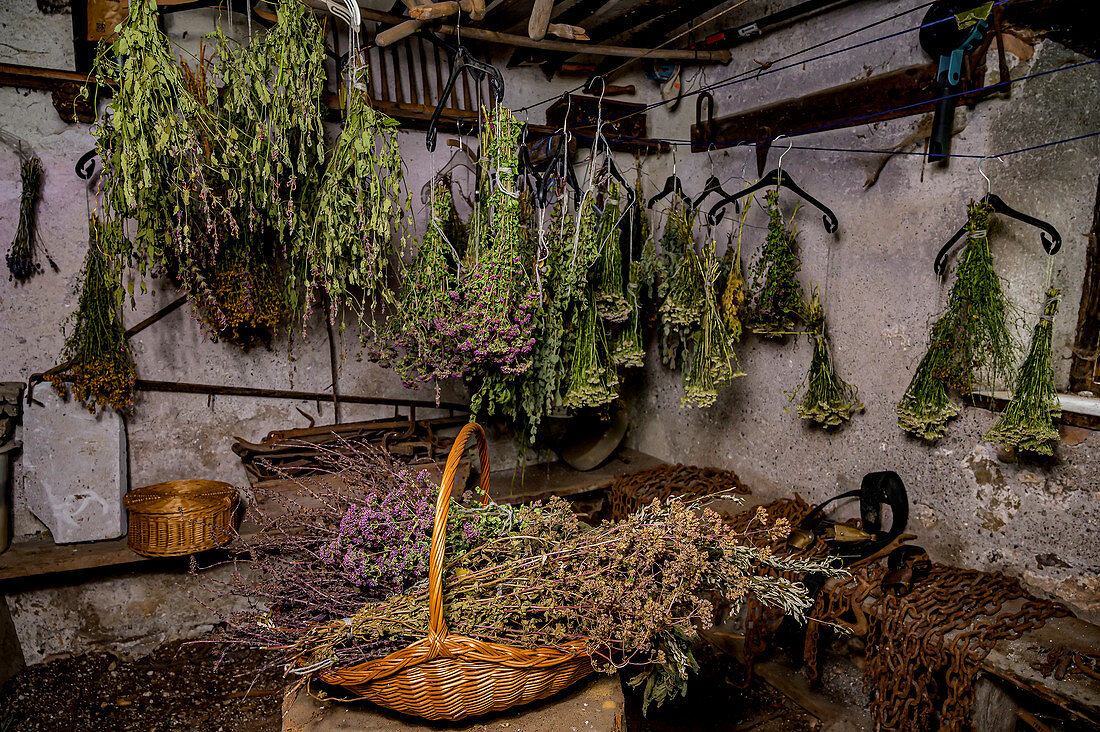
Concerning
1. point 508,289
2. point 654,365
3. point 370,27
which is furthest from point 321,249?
point 654,365

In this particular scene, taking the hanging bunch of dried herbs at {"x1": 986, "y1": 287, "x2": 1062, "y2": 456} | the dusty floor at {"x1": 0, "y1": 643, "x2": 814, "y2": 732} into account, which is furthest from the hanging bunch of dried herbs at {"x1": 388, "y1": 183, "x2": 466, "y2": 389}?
the hanging bunch of dried herbs at {"x1": 986, "y1": 287, "x2": 1062, "y2": 456}

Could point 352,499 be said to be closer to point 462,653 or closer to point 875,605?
point 462,653

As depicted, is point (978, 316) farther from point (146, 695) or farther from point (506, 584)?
point (146, 695)

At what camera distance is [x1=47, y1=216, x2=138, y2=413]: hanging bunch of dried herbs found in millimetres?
3051

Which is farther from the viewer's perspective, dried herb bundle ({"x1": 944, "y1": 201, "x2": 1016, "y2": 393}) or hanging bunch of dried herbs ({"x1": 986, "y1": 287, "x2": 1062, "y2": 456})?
dried herb bundle ({"x1": 944, "y1": 201, "x2": 1016, "y2": 393})

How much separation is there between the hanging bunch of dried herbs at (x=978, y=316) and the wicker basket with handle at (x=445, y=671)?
198 cm

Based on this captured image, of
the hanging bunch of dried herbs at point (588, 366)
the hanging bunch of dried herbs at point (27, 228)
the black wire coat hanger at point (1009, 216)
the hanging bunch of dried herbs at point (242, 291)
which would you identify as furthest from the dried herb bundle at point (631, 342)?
the hanging bunch of dried herbs at point (27, 228)

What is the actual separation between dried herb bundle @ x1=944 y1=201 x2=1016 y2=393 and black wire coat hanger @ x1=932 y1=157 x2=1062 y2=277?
33 millimetres

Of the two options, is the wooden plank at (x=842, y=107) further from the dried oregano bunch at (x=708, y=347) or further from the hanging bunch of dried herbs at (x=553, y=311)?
the hanging bunch of dried herbs at (x=553, y=311)

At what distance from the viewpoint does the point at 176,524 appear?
3035 millimetres

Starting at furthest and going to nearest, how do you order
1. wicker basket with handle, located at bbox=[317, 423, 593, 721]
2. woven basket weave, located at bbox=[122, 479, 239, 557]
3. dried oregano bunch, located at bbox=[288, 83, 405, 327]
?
woven basket weave, located at bbox=[122, 479, 239, 557], dried oregano bunch, located at bbox=[288, 83, 405, 327], wicker basket with handle, located at bbox=[317, 423, 593, 721]

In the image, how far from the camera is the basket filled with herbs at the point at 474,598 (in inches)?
58.1

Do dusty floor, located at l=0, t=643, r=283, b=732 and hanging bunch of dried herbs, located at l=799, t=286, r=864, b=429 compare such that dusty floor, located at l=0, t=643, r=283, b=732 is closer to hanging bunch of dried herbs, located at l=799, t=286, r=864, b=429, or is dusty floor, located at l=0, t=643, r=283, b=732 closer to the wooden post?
hanging bunch of dried herbs, located at l=799, t=286, r=864, b=429

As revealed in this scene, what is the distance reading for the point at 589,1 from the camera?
3152mm
